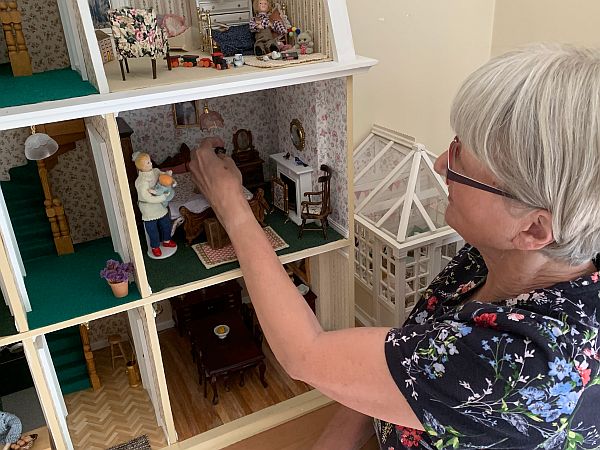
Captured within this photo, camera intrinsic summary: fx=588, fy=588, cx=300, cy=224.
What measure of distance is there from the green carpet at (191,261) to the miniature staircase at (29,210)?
7.8 inches

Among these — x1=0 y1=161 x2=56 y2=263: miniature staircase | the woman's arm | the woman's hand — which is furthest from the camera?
x1=0 y1=161 x2=56 y2=263: miniature staircase

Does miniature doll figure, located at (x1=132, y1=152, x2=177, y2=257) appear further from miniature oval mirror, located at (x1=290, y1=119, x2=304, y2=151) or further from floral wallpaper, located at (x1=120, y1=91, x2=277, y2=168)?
miniature oval mirror, located at (x1=290, y1=119, x2=304, y2=151)

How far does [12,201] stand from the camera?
1204 millimetres

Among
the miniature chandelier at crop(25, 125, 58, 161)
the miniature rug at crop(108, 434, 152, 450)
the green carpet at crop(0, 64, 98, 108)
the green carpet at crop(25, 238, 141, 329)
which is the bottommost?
the miniature rug at crop(108, 434, 152, 450)

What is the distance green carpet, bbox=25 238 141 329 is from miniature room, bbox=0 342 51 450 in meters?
0.17

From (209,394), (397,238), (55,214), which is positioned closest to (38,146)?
(55,214)

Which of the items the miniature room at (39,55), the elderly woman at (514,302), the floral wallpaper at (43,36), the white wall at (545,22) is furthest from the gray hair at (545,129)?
the white wall at (545,22)

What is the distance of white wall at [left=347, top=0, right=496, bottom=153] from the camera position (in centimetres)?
158

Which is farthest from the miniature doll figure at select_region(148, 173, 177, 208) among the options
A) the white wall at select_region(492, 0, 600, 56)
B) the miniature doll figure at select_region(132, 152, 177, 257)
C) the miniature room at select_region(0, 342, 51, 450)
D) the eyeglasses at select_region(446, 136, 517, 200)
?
the white wall at select_region(492, 0, 600, 56)

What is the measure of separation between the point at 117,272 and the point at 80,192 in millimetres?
350

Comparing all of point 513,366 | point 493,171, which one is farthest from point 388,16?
point 513,366

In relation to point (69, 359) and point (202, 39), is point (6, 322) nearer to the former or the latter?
point (69, 359)

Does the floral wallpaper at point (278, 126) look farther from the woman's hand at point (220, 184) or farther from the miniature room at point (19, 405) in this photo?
the miniature room at point (19, 405)

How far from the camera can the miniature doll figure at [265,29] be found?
116 cm
